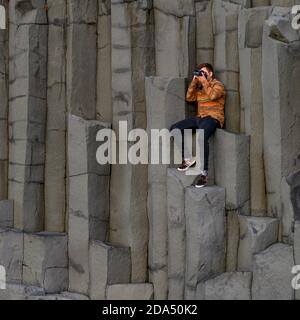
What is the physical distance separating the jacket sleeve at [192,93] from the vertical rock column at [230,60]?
0.80 feet

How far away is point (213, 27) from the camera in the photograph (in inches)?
204

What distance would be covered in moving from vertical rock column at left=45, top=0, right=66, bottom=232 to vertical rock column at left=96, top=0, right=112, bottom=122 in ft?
1.11

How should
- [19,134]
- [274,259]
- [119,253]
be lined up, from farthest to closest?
1. [19,134]
2. [119,253]
3. [274,259]

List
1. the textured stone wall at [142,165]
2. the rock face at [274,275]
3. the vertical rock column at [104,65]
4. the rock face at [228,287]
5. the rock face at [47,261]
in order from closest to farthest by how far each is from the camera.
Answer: the rock face at [274,275] → the rock face at [228,287] → the textured stone wall at [142,165] → the rock face at [47,261] → the vertical rock column at [104,65]

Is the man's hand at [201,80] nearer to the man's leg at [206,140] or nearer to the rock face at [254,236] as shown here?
the man's leg at [206,140]

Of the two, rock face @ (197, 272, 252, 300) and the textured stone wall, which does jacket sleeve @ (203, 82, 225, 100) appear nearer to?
the textured stone wall

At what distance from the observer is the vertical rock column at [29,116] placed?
5.50 m

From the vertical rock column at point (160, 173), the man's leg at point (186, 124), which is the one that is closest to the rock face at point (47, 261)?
the vertical rock column at point (160, 173)

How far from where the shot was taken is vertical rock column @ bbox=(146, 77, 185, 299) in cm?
504

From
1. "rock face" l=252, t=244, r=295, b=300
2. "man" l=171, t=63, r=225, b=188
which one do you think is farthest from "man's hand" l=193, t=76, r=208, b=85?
"rock face" l=252, t=244, r=295, b=300

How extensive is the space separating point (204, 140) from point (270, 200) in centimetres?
72

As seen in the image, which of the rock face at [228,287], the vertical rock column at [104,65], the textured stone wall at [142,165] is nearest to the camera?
the rock face at [228,287]
